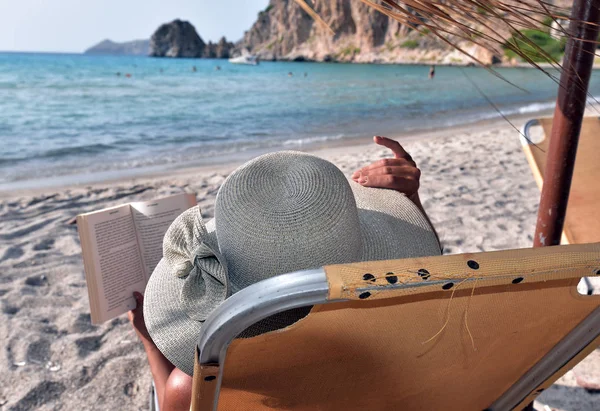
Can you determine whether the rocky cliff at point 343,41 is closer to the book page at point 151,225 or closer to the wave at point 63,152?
the wave at point 63,152

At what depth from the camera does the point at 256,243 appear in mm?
1041

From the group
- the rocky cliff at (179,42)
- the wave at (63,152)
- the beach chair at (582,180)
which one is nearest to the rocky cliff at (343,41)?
the rocky cliff at (179,42)

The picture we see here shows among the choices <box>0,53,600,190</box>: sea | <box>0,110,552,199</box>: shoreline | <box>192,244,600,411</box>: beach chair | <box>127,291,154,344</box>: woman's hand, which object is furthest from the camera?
A: <box>0,53,600,190</box>: sea

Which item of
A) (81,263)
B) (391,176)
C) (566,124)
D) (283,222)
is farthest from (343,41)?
(283,222)

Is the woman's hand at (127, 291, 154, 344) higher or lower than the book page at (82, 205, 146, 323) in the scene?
lower

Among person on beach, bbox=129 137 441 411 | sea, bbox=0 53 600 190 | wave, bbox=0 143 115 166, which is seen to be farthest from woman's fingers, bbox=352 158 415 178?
wave, bbox=0 143 115 166

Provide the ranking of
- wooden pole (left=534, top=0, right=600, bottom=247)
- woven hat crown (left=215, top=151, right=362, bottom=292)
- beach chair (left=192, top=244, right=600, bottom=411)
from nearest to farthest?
beach chair (left=192, top=244, right=600, bottom=411)
woven hat crown (left=215, top=151, right=362, bottom=292)
wooden pole (left=534, top=0, right=600, bottom=247)

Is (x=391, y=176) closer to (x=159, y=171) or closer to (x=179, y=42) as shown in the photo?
(x=159, y=171)

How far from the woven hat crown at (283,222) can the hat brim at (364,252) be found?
5cm

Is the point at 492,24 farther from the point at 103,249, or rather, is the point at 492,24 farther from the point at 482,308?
the point at 103,249

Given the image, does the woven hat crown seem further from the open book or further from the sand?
the sand

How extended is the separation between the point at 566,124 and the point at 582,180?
140 centimetres

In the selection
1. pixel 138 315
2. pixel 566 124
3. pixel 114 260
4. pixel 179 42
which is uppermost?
pixel 179 42

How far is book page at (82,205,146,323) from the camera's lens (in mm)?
1763
